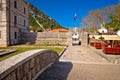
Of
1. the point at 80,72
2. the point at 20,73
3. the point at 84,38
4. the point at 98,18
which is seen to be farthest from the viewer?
the point at 98,18

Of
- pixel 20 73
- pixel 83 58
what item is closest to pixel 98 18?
pixel 83 58

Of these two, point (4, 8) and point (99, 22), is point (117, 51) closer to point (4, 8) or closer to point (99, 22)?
point (4, 8)

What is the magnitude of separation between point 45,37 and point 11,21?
8855mm

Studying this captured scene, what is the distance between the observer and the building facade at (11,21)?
31672 mm

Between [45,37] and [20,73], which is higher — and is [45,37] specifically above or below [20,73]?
above

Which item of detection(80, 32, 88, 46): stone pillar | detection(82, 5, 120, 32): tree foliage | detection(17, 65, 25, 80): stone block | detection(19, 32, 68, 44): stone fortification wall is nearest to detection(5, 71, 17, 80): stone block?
detection(17, 65, 25, 80): stone block

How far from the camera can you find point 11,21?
33.8 m

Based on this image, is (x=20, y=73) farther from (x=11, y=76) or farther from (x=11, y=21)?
(x=11, y=21)

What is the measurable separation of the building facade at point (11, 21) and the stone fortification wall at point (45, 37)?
161cm

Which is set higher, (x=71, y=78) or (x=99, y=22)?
(x=99, y=22)

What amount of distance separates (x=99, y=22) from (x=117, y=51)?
36.7 metres

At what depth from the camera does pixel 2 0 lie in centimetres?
3166

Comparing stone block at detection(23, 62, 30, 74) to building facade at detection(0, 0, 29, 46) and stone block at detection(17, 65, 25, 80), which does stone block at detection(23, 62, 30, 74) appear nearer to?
stone block at detection(17, 65, 25, 80)

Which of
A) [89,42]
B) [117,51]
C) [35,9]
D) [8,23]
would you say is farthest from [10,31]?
[35,9]
